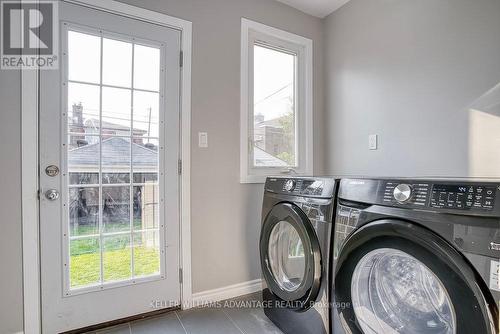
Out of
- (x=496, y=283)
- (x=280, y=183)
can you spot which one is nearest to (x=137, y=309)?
(x=280, y=183)

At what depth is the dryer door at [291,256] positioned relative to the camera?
4.32ft

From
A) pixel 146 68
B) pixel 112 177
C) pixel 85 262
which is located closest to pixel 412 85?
pixel 146 68

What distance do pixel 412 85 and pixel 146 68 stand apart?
1820 mm

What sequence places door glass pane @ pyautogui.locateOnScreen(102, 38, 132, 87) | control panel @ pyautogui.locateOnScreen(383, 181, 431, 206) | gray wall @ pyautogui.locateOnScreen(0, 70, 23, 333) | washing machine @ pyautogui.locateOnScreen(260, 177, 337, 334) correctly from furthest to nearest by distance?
1. door glass pane @ pyautogui.locateOnScreen(102, 38, 132, 87)
2. gray wall @ pyautogui.locateOnScreen(0, 70, 23, 333)
3. washing machine @ pyautogui.locateOnScreen(260, 177, 337, 334)
4. control panel @ pyautogui.locateOnScreen(383, 181, 431, 206)

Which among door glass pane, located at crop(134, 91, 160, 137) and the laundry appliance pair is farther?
door glass pane, located at crop(134, 91, 160, 137)

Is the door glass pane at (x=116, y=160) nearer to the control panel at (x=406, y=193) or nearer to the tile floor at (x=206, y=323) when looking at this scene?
the tile floor at (x=206, y=323)

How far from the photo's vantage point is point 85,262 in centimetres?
161

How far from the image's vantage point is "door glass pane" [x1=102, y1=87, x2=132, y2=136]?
1657mm

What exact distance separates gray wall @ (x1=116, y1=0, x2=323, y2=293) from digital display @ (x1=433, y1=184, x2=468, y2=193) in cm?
140

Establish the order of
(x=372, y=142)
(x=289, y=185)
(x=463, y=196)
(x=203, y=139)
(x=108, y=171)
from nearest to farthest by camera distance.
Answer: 1. (x=463, y=196)
2. (x=289, y=185)
3. (x=108, y=171)
4. (x=203, y=139)
5. (x=372, y=142)

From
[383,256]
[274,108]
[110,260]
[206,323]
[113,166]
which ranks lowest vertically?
[206,323]

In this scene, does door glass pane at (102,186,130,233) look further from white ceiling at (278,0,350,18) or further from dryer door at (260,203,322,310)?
white ceiling at (278,0,350,18)

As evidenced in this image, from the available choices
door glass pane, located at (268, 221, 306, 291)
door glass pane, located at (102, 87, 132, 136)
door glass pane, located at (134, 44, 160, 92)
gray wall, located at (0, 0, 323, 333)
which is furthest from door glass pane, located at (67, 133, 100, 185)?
door glass pane, located at (268, 221, 306, 291)

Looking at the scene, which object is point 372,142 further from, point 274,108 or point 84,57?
point 84,57
